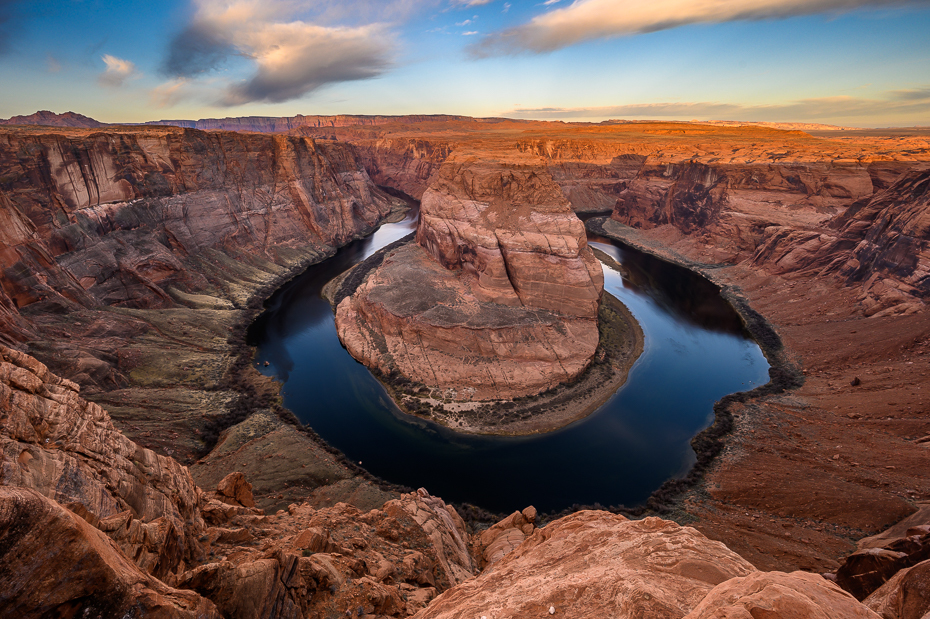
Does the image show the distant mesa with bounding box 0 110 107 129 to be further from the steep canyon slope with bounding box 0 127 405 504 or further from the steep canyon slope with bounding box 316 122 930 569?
the steep canyon slope with bounding box 316 122 930 569

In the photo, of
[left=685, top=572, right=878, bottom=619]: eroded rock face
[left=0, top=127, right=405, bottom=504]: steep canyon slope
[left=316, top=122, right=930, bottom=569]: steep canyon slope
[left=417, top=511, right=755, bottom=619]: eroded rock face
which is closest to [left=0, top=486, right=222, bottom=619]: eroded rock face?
[left=417, top=511, right=755, bottom=619]: eroded rock face

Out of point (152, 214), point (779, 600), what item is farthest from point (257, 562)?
point (152, 214)

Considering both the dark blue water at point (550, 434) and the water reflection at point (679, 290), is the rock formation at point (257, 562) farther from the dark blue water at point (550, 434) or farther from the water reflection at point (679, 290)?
the water reflection at point (679, 290)

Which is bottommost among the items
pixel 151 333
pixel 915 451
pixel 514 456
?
pixel 514 456

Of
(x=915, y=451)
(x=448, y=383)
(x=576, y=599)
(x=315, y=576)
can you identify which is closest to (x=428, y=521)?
(x=315, y=576)

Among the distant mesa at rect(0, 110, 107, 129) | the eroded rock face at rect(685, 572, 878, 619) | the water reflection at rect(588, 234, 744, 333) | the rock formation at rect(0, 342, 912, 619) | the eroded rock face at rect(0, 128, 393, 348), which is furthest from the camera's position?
the distant mesa at rect(0, 110, 107, 129)

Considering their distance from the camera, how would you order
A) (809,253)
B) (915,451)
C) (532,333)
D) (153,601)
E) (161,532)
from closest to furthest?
(153,601) → (161,532) → (915,451) → (532,333) → (809,253)

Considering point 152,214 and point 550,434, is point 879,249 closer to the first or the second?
point 550,434

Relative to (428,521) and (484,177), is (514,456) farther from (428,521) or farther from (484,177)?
(484,177)
